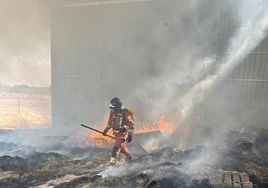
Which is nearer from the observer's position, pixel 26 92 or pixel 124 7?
pixel 124 7

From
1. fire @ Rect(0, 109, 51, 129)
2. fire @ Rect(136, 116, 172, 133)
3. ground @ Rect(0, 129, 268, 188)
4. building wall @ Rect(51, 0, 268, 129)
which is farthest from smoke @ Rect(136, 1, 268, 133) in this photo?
fire @ Rect(0, 109, 51, 129)

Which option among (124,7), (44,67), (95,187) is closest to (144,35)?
(124,7)

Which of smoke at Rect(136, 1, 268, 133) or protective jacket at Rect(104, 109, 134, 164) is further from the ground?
smoke at Rect(136, 1, 268, 133)

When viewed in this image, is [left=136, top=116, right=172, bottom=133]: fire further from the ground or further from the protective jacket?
the protective jacket

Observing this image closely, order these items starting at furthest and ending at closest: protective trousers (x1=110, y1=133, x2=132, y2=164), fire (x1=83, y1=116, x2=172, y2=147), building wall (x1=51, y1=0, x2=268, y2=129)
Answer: building wall (x1=51, y1=0, x2=268, y2=129) → fire (x1=83, y1=116, x2=172, y2=147) → protective trousers (x1=110, y1=133, x2=132, y2=164)

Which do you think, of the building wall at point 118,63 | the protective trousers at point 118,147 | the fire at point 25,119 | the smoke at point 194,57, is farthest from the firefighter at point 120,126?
the fire at point 25,119

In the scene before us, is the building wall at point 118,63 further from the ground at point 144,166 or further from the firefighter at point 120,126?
the firefighter at point 120,126

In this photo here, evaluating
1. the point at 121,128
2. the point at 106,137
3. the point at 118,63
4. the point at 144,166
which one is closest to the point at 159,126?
the point at 106,137

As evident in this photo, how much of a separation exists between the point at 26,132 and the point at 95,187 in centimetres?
661

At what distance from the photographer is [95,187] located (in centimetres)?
514

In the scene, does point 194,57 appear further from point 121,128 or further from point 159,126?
point 121,128

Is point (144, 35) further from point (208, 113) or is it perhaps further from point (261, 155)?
point (261, 155)

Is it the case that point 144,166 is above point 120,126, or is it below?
below

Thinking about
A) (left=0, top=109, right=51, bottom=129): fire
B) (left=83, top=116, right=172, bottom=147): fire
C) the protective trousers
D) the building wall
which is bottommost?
(left=0, top=109, right=51, bottom=129): fire
